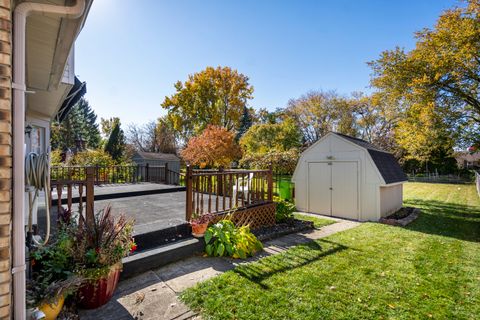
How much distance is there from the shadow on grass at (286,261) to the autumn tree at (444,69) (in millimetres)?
7076

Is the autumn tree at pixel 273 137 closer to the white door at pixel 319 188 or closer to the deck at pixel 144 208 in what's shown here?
the white door at pixel 319 188

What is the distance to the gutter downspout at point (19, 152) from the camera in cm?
167

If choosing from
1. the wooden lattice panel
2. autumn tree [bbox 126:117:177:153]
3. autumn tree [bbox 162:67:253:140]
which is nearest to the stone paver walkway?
the wooden lattice panel

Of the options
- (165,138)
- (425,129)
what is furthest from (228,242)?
(165,138)

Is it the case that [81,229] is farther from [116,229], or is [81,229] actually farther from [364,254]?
[364,254]

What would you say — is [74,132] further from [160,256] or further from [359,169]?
[359,169]

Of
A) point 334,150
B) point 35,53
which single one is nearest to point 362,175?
point 334,150

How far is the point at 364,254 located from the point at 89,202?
5022mm

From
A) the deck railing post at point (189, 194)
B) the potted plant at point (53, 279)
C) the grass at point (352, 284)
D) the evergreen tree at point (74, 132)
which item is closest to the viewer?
the potted plant at point (53, 279)

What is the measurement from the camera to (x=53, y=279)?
2.54 meters

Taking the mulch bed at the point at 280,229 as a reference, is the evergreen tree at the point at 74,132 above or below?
above

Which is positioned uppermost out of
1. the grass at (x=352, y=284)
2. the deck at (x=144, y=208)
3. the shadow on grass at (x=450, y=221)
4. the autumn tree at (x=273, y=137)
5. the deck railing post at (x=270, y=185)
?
the autumn tree at (x=273, y=137)

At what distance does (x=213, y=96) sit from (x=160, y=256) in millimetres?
19889

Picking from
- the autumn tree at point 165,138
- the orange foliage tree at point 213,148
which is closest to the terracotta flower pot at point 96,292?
the orange foliage tree at point 213,148
